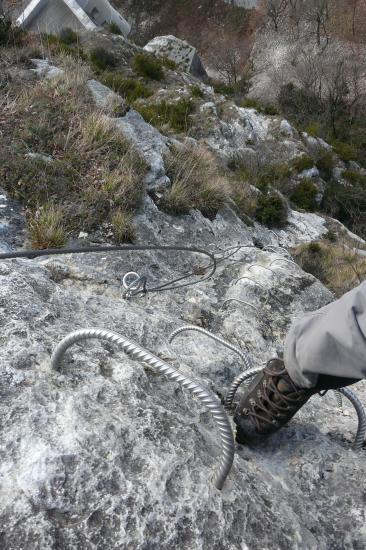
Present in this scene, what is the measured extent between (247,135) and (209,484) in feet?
55.9

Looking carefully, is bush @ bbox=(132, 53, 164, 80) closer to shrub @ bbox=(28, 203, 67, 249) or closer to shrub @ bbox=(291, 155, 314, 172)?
shrub @ bbox=(291, 155, 314, 172)

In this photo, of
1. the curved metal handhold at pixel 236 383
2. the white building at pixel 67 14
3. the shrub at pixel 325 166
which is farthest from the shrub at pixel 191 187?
the white building at pixel 67 14

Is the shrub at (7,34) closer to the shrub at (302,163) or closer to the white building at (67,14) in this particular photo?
the shrub at (302,163)

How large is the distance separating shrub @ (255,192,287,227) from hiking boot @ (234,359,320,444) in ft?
19.6

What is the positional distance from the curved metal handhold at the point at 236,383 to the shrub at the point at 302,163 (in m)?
15.3

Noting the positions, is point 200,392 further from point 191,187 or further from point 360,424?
point 191,187

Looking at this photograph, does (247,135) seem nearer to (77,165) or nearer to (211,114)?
(211,114)

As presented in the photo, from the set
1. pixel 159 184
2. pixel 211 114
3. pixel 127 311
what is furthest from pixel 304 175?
pixel 127 311

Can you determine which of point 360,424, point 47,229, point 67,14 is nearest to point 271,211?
point 47,229

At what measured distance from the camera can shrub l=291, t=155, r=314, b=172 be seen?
1656 cm

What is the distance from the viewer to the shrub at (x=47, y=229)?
12.2ft

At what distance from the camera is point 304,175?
53.9ft

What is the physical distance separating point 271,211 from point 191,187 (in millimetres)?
3334

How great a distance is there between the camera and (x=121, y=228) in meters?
4.28
